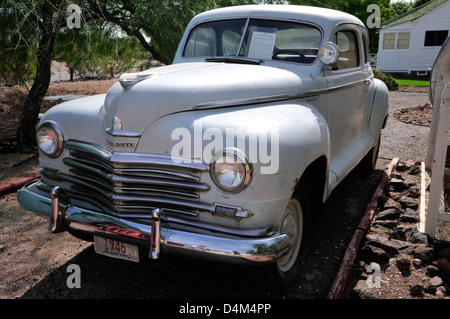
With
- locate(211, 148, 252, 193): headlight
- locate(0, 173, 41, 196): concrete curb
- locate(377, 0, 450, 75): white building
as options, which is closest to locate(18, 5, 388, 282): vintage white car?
locate(211, 148, 252, 193): headlight

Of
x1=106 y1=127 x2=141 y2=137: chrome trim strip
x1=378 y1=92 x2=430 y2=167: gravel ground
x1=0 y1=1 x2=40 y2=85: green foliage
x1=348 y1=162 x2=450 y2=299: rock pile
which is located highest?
x1=0 y1=1 x2=40 y2=85: green foliage

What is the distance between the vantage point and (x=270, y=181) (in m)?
2.21

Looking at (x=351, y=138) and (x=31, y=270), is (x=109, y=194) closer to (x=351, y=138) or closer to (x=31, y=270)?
(x=31, y=270)

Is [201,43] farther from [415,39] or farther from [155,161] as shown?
[415,39]

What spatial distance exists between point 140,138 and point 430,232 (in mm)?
2522

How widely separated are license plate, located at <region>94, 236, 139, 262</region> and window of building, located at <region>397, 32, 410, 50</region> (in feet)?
76.9

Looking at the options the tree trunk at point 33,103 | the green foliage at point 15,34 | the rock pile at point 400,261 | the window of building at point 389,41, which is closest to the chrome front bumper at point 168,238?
the rock pile at point 400,261

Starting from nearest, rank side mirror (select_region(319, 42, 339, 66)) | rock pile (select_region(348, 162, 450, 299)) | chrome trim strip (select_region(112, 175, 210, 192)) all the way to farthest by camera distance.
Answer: chrome trim strip (select_region(112, 175, 210, 192)) < rock pile (select_region(348, 162, 450, 299)) < side mirror (select_region(319, 42, 339, 66))

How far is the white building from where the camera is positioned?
21.1 m

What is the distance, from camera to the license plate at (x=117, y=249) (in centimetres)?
250

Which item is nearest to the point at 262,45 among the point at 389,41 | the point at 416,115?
the point at 416,115

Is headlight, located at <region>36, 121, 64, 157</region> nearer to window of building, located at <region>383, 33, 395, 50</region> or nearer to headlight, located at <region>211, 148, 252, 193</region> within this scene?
headlight, located at <region>211, 148, 252, 193</region>

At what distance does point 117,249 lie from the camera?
8.36 feet
